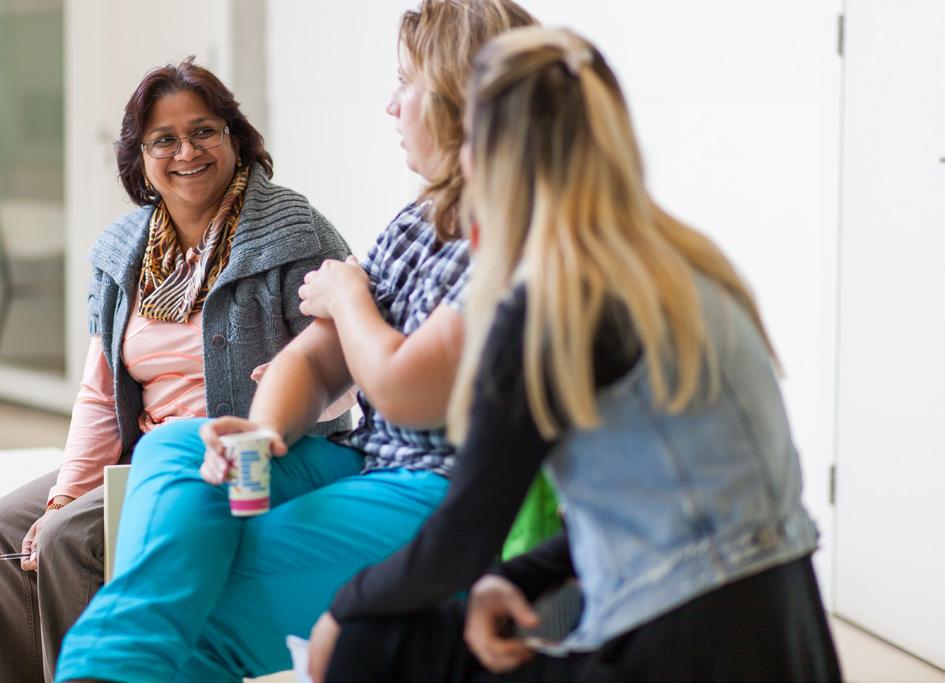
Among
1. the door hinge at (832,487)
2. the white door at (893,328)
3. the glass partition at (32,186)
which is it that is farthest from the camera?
the glass partition at (32,186)

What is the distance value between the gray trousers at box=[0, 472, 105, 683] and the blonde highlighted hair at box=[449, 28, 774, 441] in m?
1.12

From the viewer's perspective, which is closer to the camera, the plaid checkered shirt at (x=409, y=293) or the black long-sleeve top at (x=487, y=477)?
the black long-sleeve top at (x=487, y=477)

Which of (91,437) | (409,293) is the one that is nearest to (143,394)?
(91,437)

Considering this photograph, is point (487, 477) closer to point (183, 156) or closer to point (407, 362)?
point (407, 362)

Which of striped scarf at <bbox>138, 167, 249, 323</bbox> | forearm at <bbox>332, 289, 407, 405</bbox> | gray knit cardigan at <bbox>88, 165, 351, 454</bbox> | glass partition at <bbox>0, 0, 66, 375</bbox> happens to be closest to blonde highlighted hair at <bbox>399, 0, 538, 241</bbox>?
forearm at <bbox>332, 289, 407, 405</bbox>

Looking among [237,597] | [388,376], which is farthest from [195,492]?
[388,376]

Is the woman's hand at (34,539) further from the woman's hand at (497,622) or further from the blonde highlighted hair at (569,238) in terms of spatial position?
the blonde highlighted hair at (569,238)

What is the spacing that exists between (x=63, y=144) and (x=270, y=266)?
3778 mm

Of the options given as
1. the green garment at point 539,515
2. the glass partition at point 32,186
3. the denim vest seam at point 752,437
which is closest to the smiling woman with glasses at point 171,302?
the green garment at point 539,515

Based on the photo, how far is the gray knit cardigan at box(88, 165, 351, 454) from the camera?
6.97 feet

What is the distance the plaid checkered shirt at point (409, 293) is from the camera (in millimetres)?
1594

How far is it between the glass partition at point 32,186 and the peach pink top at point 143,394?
3483 mm

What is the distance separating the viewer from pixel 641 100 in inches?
134

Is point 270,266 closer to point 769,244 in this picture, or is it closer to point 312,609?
point 312,609
